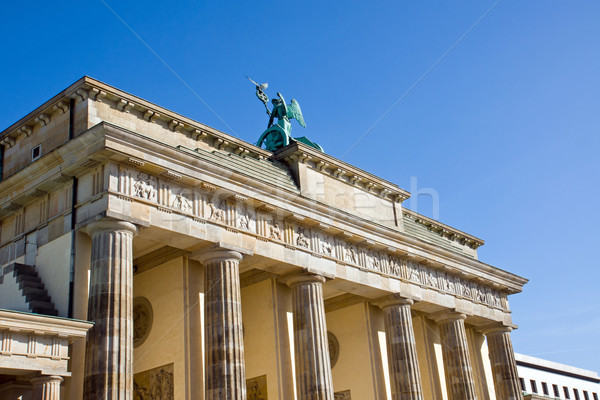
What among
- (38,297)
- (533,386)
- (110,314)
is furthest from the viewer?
(533,386)

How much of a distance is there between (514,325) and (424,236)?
788 cm

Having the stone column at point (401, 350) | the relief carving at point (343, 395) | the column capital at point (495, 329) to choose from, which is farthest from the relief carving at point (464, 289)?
the relief carving at point (343, 395)

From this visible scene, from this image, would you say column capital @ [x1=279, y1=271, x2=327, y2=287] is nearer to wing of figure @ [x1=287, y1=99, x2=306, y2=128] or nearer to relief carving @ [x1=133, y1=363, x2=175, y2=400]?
relief carving @ [x1=133, y1=363, x2=175, y2=400]

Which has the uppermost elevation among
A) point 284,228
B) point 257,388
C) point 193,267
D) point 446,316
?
point 284,228

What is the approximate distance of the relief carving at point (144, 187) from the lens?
22.6m

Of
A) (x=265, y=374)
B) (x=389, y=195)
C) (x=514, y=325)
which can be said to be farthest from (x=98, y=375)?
(x=514, y=325)

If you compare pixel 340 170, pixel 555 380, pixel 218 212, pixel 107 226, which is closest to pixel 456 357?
pixel 340 170

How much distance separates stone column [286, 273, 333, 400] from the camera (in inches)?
1023

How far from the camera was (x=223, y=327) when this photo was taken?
76.7 feet

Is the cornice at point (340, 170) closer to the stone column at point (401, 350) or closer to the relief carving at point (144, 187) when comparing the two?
the stone column at point (401, 350)

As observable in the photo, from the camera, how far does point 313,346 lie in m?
26.5

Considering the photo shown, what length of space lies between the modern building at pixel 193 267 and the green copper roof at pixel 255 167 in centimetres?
9

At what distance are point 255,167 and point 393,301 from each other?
353 inches

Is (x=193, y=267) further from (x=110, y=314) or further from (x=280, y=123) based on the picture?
(x=280, y=123)
